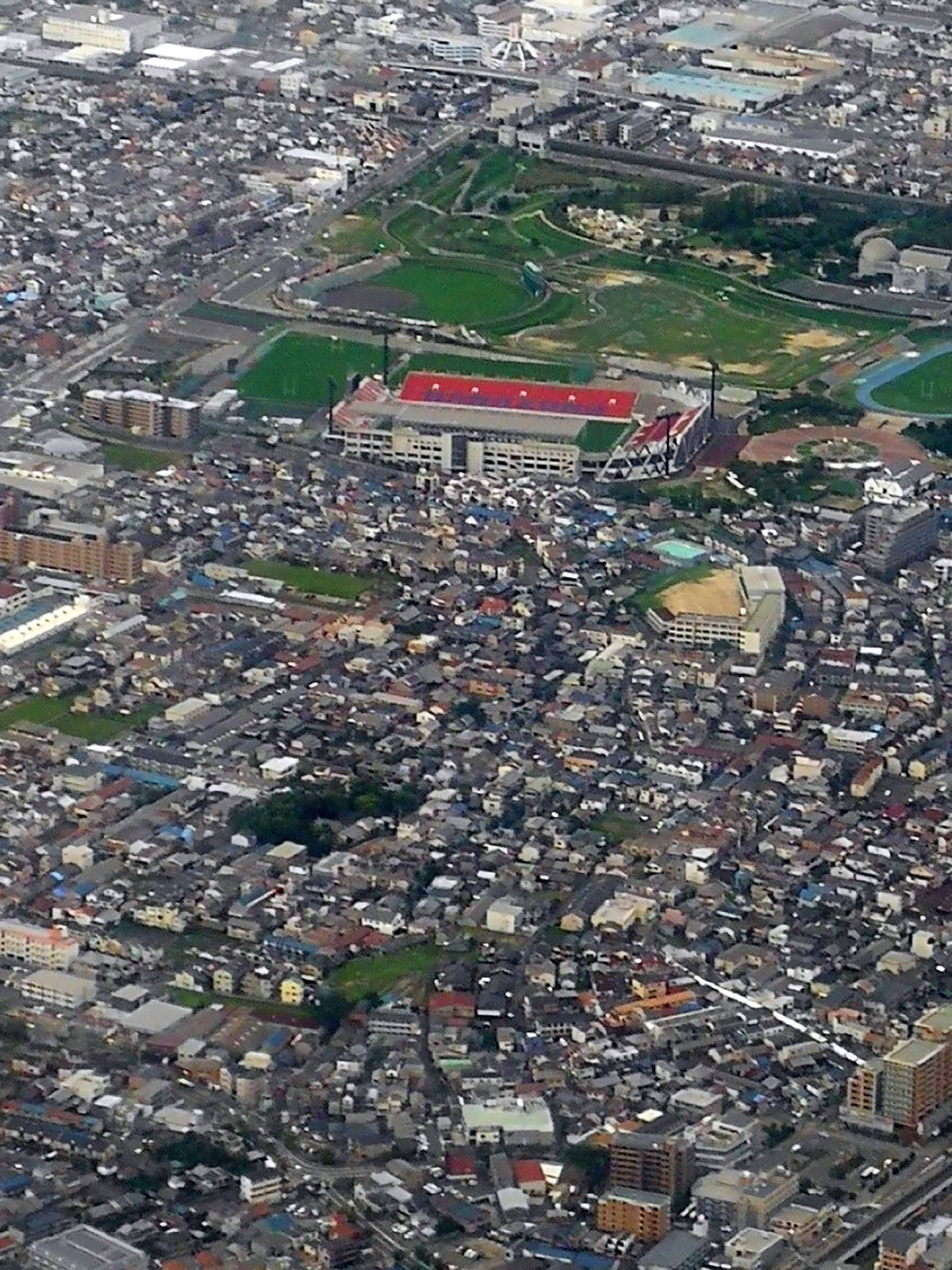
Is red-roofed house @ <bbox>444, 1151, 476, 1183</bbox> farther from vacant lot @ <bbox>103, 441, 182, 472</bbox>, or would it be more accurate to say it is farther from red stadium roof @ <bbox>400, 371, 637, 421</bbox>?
red stadium roof @ <bbox>400, 371, 637, 421</bbox>

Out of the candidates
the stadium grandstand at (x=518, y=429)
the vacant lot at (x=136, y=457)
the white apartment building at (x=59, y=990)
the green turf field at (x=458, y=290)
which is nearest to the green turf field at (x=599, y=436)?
the stadium grandstand at (x=518, y=429)

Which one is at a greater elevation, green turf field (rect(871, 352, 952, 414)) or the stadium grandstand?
the stadium grandstand

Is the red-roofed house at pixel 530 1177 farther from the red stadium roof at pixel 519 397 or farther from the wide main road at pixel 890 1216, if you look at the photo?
the red stadium roof at pixel 519 397

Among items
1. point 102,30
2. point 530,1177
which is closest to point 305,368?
point 102,30

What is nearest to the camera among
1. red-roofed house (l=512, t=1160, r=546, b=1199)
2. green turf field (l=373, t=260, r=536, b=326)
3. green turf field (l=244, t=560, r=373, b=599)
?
red-roofed house (l=512, t=1160, r=546, b=1199)

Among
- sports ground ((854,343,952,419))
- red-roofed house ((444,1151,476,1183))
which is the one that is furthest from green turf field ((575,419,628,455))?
red-roofed house ((444,1151,476,1183))
